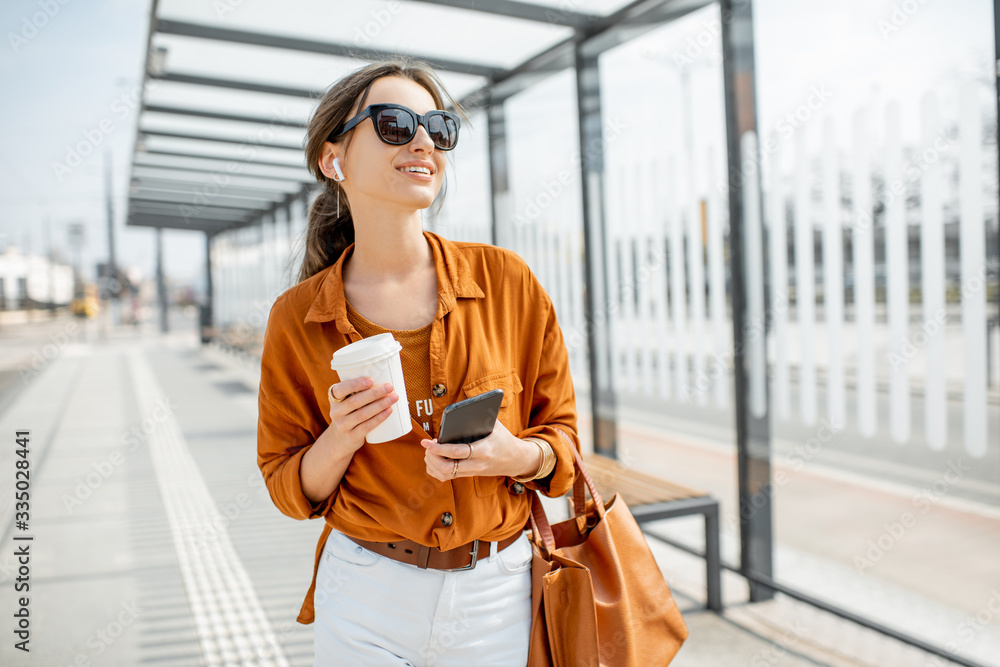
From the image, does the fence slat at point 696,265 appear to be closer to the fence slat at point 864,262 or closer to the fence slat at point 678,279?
the fence slat at point 678,279

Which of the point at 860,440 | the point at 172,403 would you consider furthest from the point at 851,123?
the point at 172,403

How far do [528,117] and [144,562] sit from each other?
367cm

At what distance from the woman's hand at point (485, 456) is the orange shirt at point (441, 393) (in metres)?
0.07

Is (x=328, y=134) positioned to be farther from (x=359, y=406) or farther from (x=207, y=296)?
(x=207, y=296)

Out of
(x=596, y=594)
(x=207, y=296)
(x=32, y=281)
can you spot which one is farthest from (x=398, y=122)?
(x=207, y=296)

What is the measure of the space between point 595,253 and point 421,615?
331 centimetres

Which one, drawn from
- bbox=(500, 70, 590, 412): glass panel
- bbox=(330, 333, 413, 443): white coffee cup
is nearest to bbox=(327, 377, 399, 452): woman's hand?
bbox=(330, 333, 413, 443): white coffee cup

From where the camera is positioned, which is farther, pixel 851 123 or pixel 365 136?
pixel 851 123

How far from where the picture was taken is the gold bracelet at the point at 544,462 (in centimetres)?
116

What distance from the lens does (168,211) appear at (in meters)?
12.0

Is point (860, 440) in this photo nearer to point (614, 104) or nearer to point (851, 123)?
point (614, 104)

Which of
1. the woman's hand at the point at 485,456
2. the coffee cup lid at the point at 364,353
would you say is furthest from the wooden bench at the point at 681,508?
the coffee cup lid at the point at 364,353

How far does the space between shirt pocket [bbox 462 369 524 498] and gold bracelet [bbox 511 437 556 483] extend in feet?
0.15

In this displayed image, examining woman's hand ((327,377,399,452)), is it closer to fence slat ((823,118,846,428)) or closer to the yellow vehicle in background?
fence slat ((823,118,846,428))
